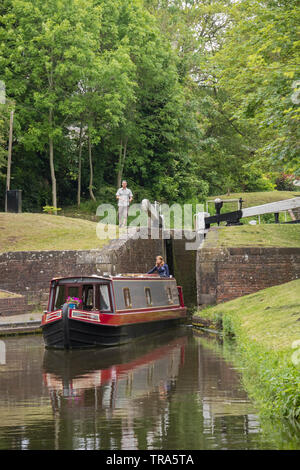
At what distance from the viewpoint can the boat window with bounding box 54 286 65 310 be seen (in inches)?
703

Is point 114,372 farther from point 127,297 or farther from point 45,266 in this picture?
point 45,266

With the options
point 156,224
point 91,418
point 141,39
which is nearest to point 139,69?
point 141,39

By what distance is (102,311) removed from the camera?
17.4 m

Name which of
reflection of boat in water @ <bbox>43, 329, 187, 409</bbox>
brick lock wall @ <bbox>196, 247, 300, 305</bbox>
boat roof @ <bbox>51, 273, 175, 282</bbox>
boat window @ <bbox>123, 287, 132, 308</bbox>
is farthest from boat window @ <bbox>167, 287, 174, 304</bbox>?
reflection of boat in water @ <bbox>43, 329, 187, 409</bbox>

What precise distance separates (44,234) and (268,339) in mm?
13943

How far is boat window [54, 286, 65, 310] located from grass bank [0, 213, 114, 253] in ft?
16.8

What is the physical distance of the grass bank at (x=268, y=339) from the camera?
7.48 meters

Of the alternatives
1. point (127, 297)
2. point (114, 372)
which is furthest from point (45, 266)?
point (114, 372)

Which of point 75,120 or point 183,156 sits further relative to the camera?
point 183,156

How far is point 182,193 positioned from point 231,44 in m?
16.0

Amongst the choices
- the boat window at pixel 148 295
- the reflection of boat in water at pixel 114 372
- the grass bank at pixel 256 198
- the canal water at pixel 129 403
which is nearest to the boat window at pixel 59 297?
the reflection of boat in water at pixel 114 372

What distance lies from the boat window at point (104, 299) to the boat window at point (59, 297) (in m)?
1.00

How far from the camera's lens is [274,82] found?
1592 cm

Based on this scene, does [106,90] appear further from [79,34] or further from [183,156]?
[183,156]
